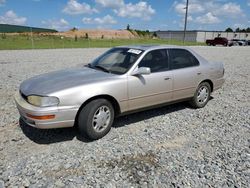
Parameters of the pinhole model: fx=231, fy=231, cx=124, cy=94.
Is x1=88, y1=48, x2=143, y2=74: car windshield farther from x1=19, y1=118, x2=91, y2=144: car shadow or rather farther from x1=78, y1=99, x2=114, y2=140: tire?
x1=19, y1=118, x2=91, y2=144: car shadow

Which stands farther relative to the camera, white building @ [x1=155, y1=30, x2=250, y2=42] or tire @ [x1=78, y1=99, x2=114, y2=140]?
white building @ [x1=155, y1=30, x2=250, y2=42]

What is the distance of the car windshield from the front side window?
161mm

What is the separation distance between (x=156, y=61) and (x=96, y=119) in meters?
1.73

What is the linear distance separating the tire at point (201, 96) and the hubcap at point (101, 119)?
2384 millimetres

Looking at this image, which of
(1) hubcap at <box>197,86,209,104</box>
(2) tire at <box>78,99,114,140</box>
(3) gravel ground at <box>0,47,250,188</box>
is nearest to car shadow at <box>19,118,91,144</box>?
(3) gravel ground at <box>0,47,250,188</box>

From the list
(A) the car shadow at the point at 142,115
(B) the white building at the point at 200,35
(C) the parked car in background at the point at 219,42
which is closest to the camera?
(A) the car shadow at the point at 142,115

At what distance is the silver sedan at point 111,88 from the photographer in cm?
347

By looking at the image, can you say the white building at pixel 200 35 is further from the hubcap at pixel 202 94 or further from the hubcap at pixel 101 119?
the hubcap at pixel 101 119

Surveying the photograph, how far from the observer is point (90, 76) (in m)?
3.99

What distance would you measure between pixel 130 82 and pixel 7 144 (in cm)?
225

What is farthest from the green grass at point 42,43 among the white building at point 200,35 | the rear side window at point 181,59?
the white building at point 200,35

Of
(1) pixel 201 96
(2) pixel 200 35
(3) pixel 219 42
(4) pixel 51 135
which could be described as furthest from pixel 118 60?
(2) pixel 200 35

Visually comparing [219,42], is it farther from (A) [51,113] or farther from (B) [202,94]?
(A) [51,113]

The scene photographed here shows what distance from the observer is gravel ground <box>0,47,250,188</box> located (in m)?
2.88
